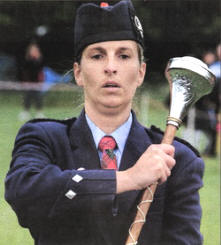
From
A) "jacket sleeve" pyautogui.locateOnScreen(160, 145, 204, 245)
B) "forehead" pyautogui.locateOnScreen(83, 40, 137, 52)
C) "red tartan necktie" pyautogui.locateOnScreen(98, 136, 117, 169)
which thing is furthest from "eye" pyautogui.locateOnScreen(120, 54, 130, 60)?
"jacket sleeve" pyautogui.locateOnScreen(160, 145, 204, 245)

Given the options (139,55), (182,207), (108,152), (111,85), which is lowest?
(182,207)

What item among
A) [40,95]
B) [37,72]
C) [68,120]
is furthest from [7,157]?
[37,72]

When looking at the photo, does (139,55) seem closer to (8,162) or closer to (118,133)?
(118,133)

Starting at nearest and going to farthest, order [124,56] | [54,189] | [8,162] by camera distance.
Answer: [54,189]
[124,56]
[8,162]

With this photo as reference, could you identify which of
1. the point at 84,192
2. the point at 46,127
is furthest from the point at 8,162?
the point at 84,192

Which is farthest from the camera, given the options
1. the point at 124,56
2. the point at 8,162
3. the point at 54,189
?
the point at 8,162

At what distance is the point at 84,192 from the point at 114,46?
1.39 ft

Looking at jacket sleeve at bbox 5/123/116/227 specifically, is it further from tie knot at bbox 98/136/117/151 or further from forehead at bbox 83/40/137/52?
forehead at bbox 83/40/137/52

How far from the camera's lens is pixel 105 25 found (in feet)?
7.24

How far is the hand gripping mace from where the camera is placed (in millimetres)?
2123

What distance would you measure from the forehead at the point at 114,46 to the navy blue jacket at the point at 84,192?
22 cm

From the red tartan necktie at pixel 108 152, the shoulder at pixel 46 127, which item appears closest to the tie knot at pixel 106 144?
the red tartan necktie at pixel 108 152

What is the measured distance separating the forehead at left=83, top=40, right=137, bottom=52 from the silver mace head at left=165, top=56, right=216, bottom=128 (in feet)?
0.40

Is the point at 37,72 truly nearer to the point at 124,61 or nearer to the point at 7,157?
the point at 7,157
